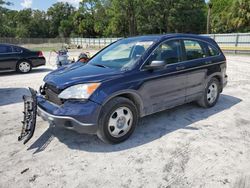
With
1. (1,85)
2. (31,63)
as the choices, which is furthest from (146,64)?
(31,63)

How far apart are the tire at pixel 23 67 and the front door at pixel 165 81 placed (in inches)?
334

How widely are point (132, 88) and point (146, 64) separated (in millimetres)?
531

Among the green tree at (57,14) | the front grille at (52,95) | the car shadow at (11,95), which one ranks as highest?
the green tree at (57,14)

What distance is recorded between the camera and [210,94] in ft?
17.9

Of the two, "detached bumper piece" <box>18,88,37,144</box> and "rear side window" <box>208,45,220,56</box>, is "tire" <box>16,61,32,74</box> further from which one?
"rear side window" <box>208,45,220,56</box>

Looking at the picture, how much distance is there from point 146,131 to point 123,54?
1527 millimetres

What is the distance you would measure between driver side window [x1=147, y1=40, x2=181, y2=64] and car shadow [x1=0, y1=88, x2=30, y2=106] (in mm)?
4116

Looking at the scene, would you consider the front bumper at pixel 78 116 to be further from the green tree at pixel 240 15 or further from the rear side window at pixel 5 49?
the green tree at pixel 240 15

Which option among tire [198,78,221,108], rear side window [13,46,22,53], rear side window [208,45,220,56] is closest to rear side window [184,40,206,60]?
rear side window [208,45,220,56]

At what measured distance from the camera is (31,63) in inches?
442

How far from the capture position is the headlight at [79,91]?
3428mm

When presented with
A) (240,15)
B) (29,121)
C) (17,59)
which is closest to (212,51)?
(29,121)

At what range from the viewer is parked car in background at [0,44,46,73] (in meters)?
10.3

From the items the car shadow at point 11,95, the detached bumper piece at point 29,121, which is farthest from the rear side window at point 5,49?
the detached bumper piece at point 29,121
